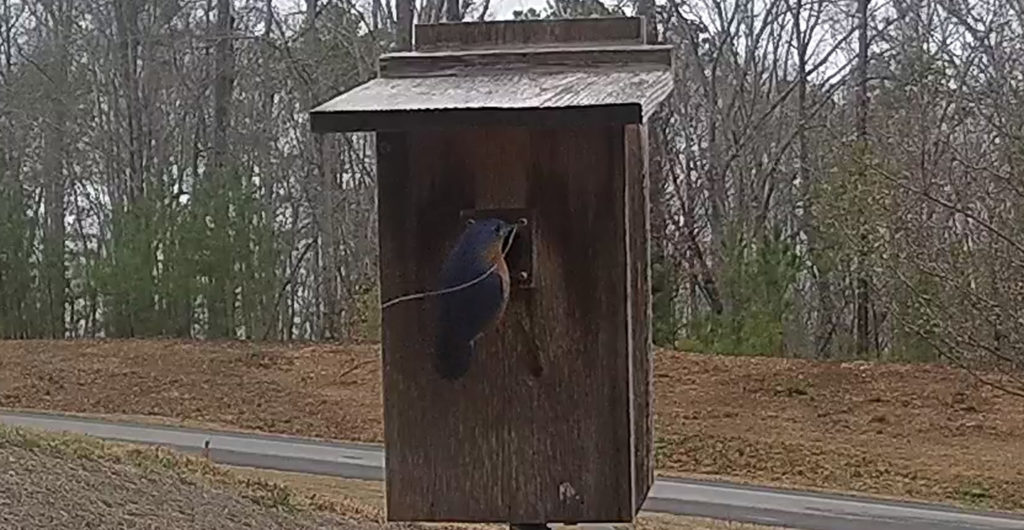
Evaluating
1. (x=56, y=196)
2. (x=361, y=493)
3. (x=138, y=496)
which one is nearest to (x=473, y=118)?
(x=138, y=496)

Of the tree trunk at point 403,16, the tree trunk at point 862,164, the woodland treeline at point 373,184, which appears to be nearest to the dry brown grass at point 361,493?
the woodland treeline at point 373,184

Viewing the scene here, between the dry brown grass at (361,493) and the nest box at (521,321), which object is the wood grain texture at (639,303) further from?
the dry brown grass at (361,493)

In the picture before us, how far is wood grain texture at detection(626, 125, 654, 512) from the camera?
2541 millimetres

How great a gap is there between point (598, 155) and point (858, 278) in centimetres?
1374

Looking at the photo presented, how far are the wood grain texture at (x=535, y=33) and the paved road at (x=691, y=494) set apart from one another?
24.6 ft

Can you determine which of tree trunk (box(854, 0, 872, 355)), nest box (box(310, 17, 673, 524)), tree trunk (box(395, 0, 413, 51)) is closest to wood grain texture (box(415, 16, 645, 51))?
Answer: nest box (box(310, 17, 673, 524))

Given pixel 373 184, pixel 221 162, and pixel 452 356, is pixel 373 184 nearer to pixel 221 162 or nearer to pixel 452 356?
pixel 221 162

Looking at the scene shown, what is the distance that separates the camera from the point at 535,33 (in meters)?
2.60

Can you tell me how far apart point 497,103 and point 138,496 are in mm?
5104

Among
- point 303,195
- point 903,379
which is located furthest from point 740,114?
point 303,195

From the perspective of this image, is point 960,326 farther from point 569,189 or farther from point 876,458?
point 569,189

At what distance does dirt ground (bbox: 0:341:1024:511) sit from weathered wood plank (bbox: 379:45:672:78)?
9.61 metres

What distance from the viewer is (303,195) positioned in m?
19.9

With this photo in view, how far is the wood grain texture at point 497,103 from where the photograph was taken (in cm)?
219
